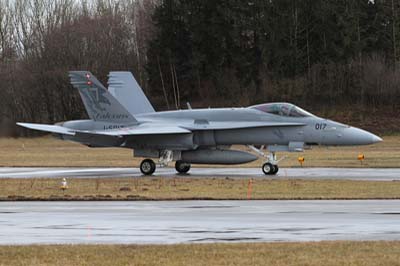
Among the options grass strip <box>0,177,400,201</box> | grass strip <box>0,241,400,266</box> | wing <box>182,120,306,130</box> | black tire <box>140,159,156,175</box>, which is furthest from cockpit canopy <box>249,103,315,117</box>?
grass strip <box>0,241,400,266</box>

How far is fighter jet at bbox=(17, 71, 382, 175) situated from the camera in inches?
1249

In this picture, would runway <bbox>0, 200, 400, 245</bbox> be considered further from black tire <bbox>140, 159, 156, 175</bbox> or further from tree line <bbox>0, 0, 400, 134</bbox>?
tree line <bbox>0, 0, 400, 134</bbox>

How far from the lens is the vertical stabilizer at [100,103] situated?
113ft

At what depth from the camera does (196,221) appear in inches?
655

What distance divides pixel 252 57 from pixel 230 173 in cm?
4529

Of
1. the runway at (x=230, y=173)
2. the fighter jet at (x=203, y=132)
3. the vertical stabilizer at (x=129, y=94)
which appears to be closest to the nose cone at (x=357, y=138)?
the fighter jet at (x=203, y=132)

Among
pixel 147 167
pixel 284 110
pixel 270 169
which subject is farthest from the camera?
pixel 147 167

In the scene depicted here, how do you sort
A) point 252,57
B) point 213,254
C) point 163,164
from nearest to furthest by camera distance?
point 213,254 < point 163,164 < point 252,57

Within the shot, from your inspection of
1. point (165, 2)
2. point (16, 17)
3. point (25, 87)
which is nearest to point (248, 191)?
point (25, 87)

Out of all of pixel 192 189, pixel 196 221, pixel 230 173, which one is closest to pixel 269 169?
pixel 230 173

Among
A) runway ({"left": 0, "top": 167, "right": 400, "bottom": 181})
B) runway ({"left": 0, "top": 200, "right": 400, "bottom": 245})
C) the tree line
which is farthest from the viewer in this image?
the tree line

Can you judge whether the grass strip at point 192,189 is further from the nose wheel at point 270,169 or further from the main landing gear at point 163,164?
the main landing gear at point 163,164

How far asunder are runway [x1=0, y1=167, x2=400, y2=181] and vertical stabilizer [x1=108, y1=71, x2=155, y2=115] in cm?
255

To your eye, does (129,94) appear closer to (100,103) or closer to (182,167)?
(100,103)
